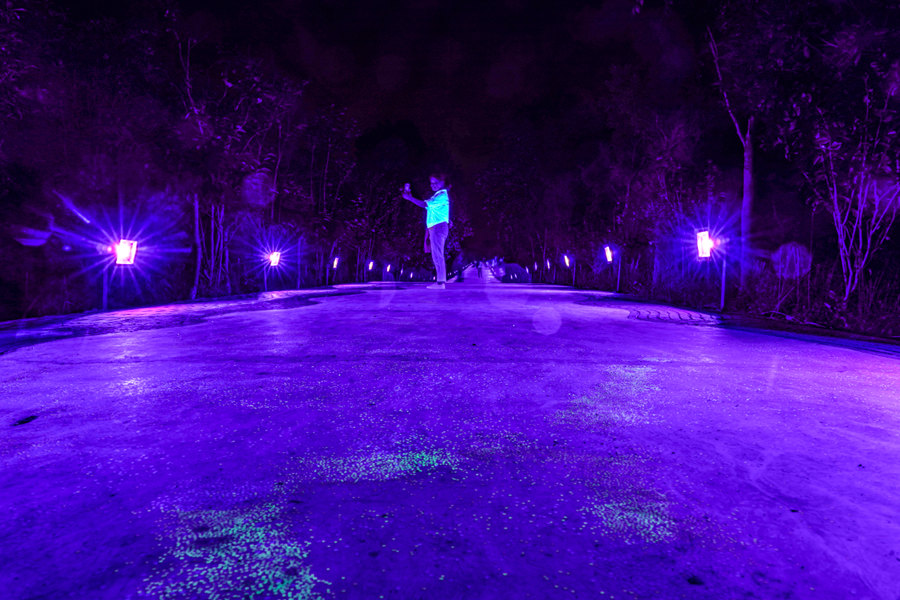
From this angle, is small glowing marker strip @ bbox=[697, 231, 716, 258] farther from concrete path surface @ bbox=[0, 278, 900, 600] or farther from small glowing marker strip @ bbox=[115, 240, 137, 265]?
small glowing marker strip @ bbox=[115, 240, 137, 265]

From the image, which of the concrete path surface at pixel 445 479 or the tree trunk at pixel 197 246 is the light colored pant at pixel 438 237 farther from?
the concrete path surface at pixel 445 479

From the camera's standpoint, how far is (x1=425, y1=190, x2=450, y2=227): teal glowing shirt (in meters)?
13.9

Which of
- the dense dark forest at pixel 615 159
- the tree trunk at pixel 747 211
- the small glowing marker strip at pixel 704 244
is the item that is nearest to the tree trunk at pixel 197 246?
the dense dark forest at pixel 615 159

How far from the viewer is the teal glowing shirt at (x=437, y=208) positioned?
13.9m

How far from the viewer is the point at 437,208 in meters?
14.1

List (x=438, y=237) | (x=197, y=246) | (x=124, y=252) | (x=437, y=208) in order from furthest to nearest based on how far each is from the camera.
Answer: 1. (x=197, y=246)
2. (x=438, y=237)
3. (x=437, y=208)
4. (x=124, y=252)

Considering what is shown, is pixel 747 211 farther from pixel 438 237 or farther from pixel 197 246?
pixel 197 246

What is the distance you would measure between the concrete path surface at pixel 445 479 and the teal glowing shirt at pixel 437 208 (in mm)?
9400

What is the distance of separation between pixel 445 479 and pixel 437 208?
1220 centimetres

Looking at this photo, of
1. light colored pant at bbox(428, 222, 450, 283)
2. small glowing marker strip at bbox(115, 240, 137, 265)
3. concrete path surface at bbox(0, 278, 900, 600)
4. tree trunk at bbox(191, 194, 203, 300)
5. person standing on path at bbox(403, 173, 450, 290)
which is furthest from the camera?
tree trunk at bbox(191, 194, 203, 300)

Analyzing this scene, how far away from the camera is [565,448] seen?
2.72 m

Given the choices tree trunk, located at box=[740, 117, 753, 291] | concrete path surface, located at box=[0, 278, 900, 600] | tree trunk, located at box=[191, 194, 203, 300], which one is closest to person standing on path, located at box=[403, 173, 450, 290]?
tree trunk, located at box=[191, 194, 203, 300]

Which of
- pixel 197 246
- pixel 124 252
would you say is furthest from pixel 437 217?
pixel 197 246

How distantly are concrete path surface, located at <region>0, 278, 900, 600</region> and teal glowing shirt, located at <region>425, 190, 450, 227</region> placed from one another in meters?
9.40
